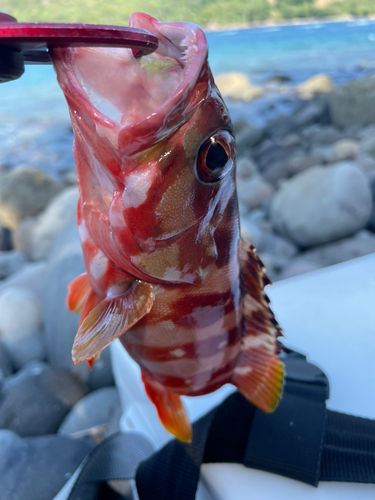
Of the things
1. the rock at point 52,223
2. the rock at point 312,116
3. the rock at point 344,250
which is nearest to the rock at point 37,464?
the rock at point 344,250

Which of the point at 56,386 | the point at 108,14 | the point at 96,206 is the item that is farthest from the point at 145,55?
the point at 108,14

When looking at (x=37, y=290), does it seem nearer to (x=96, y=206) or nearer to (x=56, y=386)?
(x=56, y=386)

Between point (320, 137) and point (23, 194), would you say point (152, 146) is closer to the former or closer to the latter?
point (23, 194)

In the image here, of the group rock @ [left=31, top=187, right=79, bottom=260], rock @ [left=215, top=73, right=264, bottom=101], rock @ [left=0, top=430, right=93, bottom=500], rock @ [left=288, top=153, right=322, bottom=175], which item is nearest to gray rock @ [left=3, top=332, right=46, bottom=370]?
rock @ [left=0, top=430, right=93, bottom=500]

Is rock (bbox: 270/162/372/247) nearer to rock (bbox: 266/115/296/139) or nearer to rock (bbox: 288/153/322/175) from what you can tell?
rock (bbox: 288/153/322/175)

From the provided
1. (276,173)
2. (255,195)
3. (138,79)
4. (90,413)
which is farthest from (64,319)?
(276,173)

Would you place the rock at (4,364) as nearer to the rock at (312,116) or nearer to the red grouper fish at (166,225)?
the red grouper fish at (166,225)
